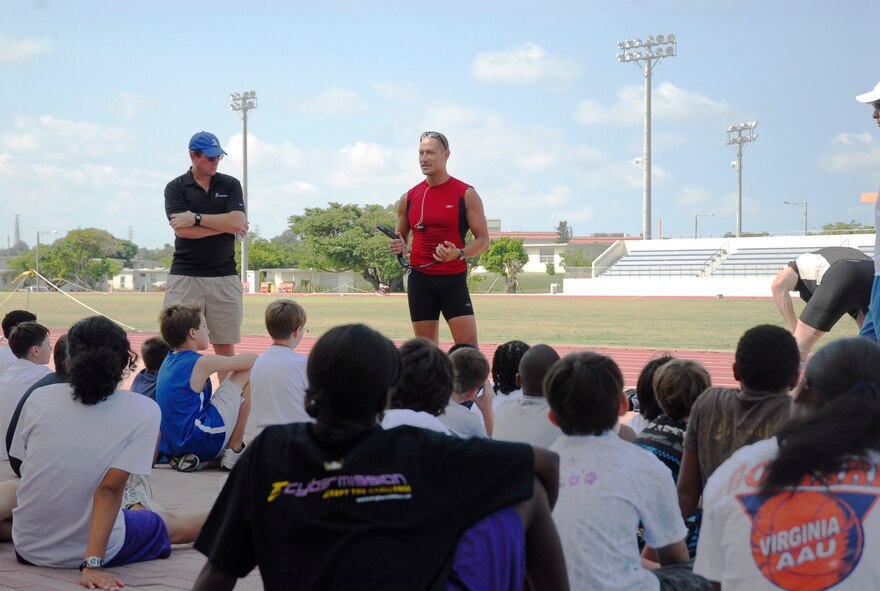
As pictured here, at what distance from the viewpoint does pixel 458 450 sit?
1.87 metres

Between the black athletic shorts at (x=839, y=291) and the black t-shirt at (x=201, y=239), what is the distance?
3998 millimetres

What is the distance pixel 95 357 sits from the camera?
137 inches

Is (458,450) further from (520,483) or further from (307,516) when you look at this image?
(307,516)

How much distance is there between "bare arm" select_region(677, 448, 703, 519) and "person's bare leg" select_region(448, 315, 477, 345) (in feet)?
11.7

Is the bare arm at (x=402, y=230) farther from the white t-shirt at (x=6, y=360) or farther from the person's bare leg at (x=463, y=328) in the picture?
the white t-shirt at (x=6, y=360)

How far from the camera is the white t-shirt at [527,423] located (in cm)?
363

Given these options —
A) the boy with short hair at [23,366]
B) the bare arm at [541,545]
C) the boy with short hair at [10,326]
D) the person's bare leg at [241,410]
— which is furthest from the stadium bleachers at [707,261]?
the bare arm at [541,545]

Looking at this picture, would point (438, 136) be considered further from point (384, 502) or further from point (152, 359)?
point (384, 502)

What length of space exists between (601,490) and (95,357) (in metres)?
1.92

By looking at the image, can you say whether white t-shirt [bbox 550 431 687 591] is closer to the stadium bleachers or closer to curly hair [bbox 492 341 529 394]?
curly hair [bbox 492 341 529 394]

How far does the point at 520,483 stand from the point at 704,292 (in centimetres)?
4924

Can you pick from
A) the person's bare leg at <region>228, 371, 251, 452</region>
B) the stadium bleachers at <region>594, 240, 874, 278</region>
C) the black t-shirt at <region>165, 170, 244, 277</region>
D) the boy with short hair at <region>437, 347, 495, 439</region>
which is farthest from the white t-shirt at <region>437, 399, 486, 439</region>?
the stadium bleachers at <region>594, 240, 874, 278</region>

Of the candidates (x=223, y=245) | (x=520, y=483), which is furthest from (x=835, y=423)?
(x=223, y=245)

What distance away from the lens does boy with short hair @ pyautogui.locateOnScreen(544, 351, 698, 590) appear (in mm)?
2514
